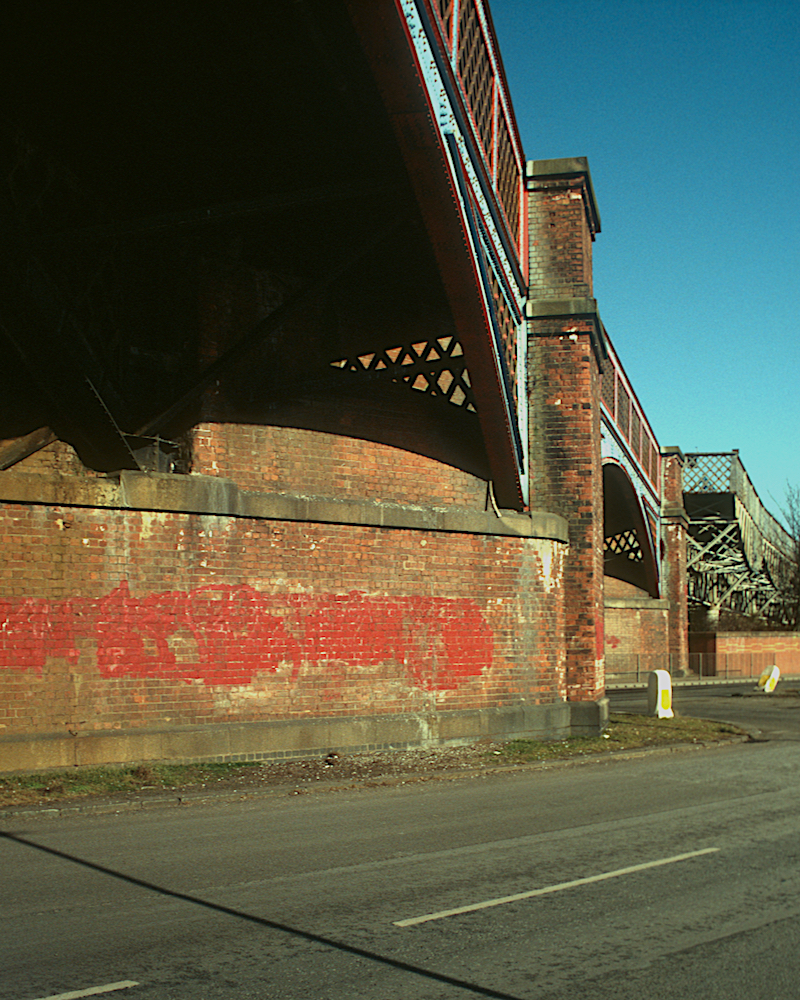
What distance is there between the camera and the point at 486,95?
12547mm

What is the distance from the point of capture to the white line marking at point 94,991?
3.95 meters

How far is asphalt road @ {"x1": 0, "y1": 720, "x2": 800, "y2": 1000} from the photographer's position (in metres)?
4.22

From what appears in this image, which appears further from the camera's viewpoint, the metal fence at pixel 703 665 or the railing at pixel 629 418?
the metal fence at pixel 703 665

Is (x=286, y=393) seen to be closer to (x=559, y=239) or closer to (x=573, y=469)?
(x=573, y=469)

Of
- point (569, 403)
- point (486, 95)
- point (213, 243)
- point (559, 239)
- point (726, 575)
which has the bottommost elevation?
point (726, 575)

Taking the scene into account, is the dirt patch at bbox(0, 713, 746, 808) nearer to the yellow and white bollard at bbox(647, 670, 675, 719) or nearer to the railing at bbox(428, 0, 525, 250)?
the yellow and white bollard at bbox(647, 670, 675, 719)

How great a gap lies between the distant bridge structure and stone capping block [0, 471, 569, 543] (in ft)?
102

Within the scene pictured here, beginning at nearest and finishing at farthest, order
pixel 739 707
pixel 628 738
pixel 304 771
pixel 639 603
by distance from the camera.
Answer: pixel 304 771 < pixel 628 738 < pixel 739 707 < pixel 639 603

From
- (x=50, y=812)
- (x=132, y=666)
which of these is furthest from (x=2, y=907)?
(x=132, y=666)

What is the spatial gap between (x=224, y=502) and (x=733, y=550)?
37786 millimetres

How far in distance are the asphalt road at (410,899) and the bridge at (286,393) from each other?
2.40 m

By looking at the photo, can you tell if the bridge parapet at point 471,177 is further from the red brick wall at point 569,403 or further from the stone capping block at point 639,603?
the stone capping block at point 639,603

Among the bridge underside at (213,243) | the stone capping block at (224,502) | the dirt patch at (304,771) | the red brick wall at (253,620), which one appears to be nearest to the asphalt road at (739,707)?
the dirt patch at (304,771)

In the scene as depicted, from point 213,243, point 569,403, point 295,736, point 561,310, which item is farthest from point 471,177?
point 295,736
